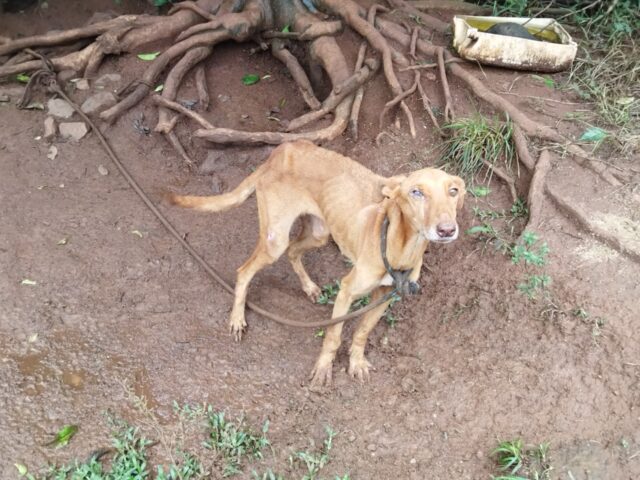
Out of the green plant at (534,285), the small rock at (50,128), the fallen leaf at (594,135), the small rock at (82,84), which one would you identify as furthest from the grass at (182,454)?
the small rock at (82,84)

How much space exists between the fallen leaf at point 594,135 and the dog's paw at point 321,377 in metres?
3.25

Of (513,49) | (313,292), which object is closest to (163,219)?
(313,292)

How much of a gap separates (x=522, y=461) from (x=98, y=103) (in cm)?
579

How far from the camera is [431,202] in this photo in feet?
10.8

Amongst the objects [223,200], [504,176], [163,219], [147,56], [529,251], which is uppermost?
[223,200]

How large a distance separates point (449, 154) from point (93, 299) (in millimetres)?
3630

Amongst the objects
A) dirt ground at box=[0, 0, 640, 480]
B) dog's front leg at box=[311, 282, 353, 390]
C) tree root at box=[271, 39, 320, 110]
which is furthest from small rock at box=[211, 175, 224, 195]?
dog's front leg at box=[311, 282, 353, 390]

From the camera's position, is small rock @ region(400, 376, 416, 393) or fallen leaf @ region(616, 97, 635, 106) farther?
fallen leaf @ region(616, 97, 635, 106)

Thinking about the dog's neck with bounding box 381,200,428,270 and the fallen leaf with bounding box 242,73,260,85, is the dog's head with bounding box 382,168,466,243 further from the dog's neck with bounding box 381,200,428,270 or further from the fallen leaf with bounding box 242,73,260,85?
the fallen leaf with bounding box 242,73,260,85

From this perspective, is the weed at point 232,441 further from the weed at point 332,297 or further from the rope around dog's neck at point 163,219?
the weed at point 332,297

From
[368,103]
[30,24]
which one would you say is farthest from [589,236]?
[30,24]

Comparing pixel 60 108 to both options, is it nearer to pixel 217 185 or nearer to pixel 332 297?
pixel 217 185

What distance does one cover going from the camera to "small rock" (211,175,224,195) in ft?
20.7

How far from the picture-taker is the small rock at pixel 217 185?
631 centimetres
